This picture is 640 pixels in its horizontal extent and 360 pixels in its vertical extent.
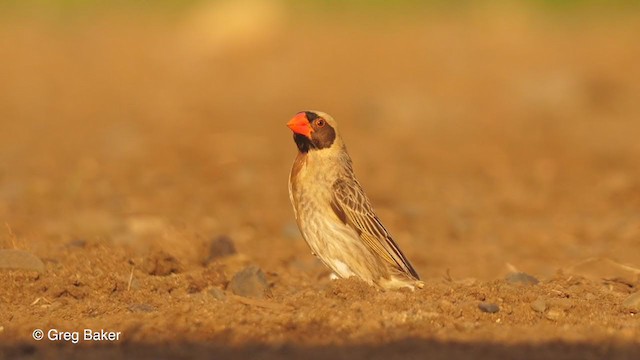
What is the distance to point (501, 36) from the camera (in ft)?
86.3

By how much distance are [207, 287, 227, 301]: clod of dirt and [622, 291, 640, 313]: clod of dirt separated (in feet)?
7.12

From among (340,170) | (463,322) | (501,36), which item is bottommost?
(463,322)

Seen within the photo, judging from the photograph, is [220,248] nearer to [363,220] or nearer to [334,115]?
[363,220]

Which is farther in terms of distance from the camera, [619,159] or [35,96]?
[35,96]

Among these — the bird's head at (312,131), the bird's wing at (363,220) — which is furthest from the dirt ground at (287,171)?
the bird's head at (312,131)

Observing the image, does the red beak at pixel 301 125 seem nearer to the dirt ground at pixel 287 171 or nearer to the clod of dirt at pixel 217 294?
the dirt ground at pixel 287 171

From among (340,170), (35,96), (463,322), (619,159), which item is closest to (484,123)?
(619,159)

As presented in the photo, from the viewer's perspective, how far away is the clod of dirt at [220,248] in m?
9.21

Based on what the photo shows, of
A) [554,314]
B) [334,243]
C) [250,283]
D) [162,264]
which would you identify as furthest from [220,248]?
[554,314]

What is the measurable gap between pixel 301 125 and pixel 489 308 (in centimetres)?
180

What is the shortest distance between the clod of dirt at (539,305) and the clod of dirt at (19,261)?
2.88 m

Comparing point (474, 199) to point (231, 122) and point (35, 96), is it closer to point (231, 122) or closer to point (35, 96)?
point (231, 122)

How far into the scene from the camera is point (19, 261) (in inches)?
315

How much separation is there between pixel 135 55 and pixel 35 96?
4809 millimetres
